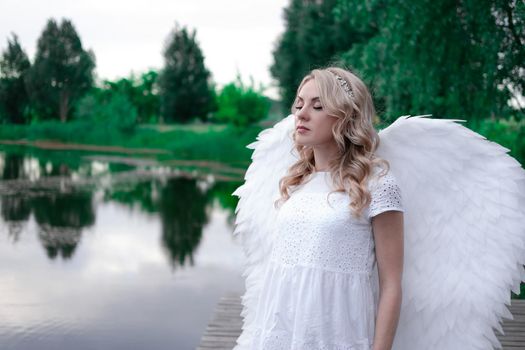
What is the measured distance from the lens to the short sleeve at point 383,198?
138cm

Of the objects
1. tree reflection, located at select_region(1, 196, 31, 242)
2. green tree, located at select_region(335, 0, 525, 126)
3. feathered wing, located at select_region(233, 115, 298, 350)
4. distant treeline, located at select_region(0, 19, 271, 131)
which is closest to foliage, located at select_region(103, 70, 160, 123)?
distant treeline, located at select_region(0, 19, 271, 131)

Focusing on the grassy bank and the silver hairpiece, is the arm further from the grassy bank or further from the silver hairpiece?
the grassy bank

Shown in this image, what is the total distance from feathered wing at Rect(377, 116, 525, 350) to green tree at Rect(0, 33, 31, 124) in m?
20.8

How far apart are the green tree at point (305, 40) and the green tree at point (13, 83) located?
28.9 feet

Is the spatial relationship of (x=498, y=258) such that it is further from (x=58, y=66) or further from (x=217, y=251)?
(x=58, y=66)

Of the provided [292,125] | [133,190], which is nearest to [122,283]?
[292,125]

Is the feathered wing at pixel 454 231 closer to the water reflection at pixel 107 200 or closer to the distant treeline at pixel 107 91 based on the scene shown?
the water reflection at pixel 107 200

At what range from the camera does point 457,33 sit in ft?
20.1

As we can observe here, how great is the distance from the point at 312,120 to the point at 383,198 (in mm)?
251

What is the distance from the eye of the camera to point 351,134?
1476 millimetres

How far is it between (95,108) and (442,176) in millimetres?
22657

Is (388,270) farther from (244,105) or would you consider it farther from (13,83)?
(13,83)

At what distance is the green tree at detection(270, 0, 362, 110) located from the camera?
59.8 ft

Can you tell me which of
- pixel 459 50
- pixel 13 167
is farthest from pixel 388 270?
pixel 13 167
